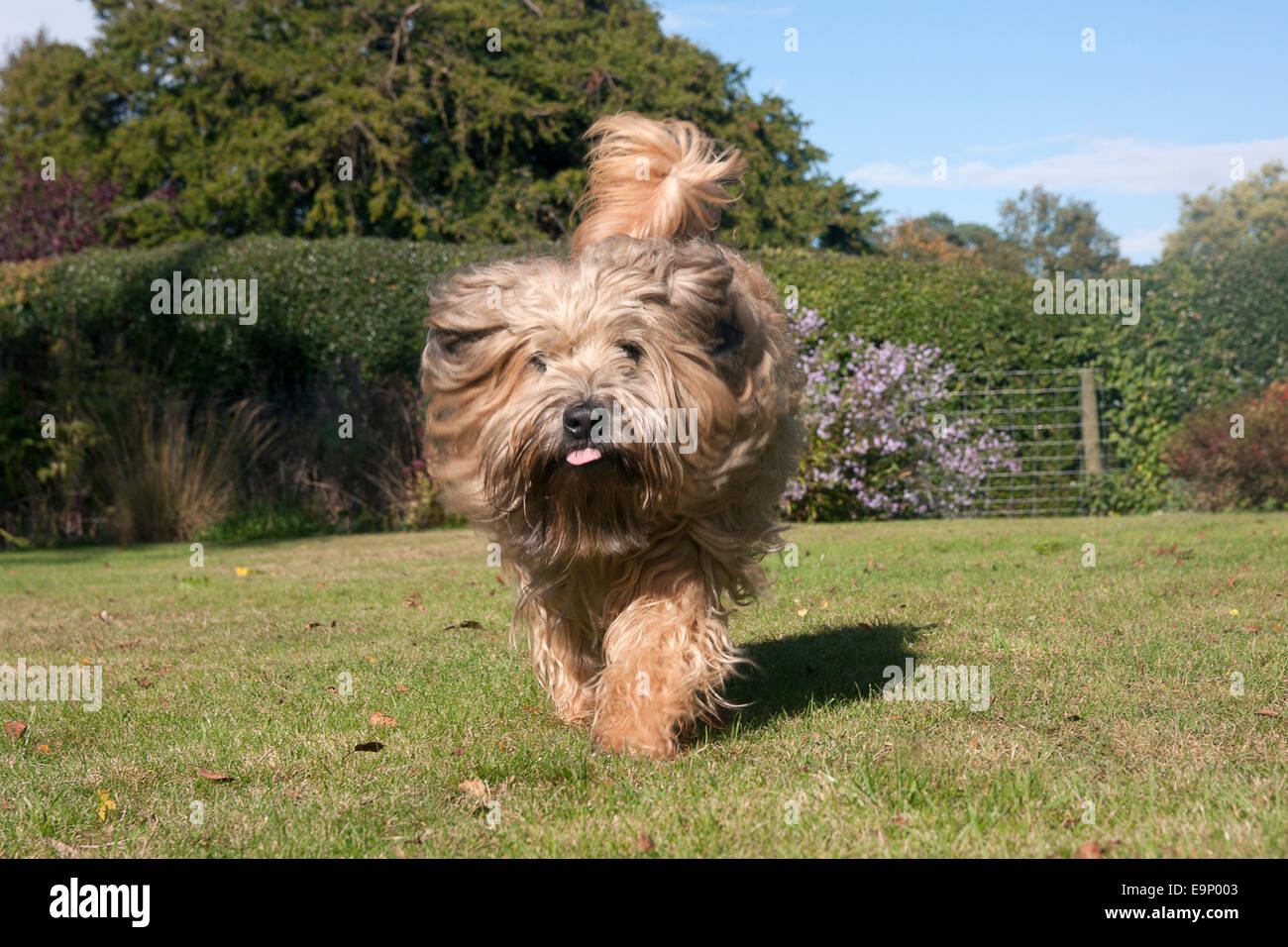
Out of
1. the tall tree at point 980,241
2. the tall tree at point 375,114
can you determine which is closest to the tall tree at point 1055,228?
the tall tree at point 980,241

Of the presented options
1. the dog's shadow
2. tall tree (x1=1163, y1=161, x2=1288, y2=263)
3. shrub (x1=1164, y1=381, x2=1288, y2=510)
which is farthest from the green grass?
tall tree (x1=1163, y1=161, x2=1288, y2=263)

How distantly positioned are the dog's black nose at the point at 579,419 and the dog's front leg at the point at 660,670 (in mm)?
751

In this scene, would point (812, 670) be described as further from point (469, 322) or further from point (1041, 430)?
point (1041, 430)

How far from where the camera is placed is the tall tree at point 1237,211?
7150 centimetres

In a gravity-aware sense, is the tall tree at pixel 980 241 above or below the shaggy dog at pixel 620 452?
above

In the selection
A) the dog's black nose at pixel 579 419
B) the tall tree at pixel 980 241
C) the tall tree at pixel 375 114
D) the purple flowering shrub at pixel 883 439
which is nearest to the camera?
the dog's black nose at pixel 579 419

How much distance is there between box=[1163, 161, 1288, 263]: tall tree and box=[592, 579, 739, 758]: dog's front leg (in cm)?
7305

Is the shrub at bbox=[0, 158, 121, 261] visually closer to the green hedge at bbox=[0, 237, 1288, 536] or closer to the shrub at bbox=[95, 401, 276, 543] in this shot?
the green hedge at bbox=[0, 237, 1288, 536]

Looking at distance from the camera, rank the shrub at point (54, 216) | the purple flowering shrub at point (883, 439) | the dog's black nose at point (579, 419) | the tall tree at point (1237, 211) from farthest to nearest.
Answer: the tall tree at point (1237, 211), the shrub at point (54, 216), the purple flowering shrub at point (883, 439), the dog's black nose at point (579, 419)

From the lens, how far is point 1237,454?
44.7 ft

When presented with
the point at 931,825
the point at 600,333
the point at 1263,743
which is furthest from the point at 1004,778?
the point at 600,333

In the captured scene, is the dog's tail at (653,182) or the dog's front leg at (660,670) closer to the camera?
the dog's front leg at (660,670)

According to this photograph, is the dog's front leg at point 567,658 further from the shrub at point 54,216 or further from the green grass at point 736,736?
the shrub at point 54,216

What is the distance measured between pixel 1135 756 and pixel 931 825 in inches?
36.9
